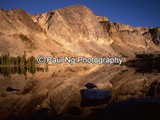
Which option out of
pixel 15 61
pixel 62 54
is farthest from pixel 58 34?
pixel 15 61

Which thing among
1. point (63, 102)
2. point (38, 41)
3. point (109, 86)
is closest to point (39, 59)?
point (38, 41)

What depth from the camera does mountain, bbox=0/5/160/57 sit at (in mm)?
64306

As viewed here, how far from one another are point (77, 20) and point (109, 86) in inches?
3079

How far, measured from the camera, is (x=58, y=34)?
85438 millimetres

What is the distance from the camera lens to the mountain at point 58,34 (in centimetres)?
6431
